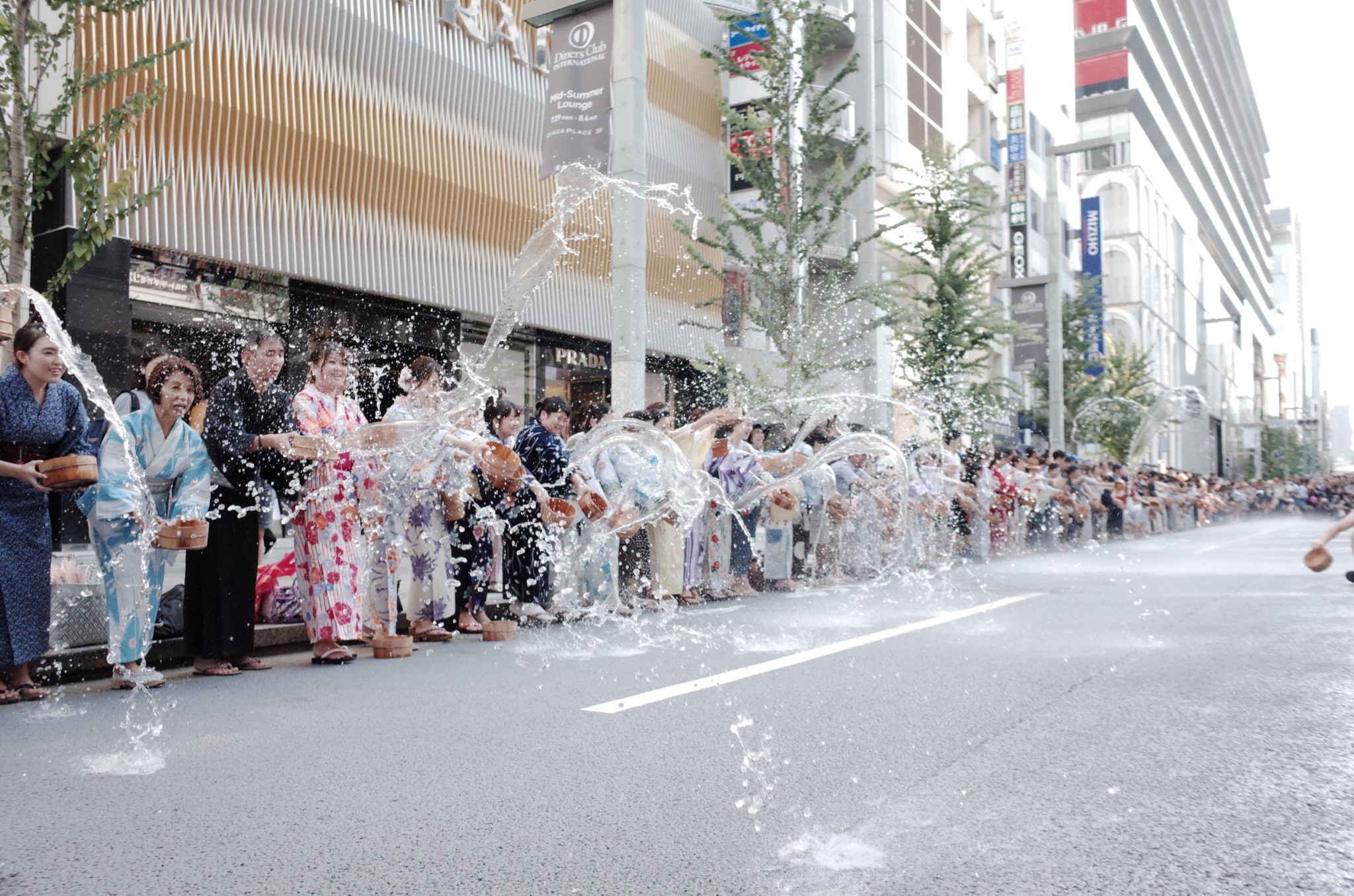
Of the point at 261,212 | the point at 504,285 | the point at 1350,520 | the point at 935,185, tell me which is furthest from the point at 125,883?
the point at 935,185

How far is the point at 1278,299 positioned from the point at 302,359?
7718 inches

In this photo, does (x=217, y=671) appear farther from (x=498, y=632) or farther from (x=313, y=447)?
(x=498, y=632)

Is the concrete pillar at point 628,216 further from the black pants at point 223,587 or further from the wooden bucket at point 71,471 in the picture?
the wooden bucket at point 71,471

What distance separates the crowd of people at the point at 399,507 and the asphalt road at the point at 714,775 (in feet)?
1.72

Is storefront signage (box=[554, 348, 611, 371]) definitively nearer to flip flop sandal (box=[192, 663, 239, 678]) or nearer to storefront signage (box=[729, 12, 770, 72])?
storefront signage (box=[729, 12, 770, 72])

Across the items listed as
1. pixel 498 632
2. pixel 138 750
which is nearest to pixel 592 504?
pixel 498 632

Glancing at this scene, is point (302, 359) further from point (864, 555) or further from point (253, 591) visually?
point (253, 591)

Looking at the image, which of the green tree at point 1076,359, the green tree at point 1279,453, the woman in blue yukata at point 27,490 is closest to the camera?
the woman in blue yukata at point 27,490

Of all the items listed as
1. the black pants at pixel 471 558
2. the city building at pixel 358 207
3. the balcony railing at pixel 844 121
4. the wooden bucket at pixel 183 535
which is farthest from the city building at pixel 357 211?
the wooden bucket at pixel 183 535

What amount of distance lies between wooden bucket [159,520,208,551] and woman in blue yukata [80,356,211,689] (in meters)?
0.10

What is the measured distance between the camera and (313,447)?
626 cm

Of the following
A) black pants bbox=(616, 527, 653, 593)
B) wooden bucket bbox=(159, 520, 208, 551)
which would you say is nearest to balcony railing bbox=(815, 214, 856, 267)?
black pants bbox=(616, 527, 653, 593)

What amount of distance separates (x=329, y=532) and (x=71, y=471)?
1.70 m

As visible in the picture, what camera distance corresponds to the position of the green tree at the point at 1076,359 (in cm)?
3375
